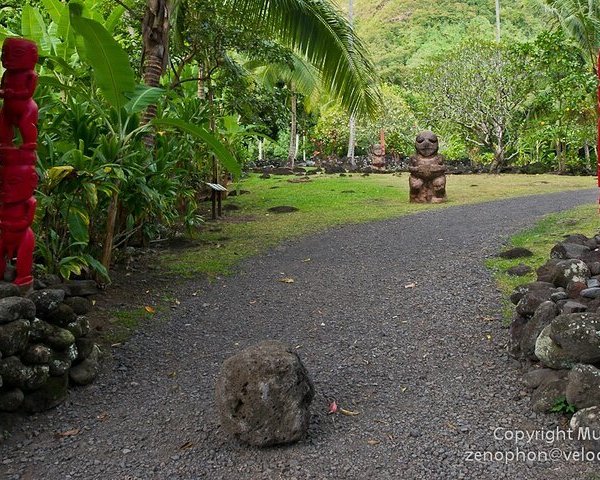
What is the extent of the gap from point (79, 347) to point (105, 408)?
1.52 feet

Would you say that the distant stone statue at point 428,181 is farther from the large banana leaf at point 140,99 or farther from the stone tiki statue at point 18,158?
the stone tiki statue at point 18,158

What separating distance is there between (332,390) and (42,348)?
1692mm

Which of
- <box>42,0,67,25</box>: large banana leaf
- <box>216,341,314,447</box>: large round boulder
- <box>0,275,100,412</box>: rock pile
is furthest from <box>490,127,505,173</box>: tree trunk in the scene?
<box>216,341,314,447</box>: large round boulder

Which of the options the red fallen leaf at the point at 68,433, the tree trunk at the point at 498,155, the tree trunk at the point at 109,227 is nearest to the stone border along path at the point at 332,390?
the red fallen leaf at the point at 68,433

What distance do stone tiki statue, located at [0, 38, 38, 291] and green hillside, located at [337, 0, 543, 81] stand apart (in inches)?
1170

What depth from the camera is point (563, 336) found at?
3189 millimetres

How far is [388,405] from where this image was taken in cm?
337

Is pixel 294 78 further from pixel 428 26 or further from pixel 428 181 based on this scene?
pixel 428 26

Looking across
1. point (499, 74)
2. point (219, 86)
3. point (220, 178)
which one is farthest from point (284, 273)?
point (499, 74)

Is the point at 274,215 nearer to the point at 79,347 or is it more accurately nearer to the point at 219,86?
the point at 219,86

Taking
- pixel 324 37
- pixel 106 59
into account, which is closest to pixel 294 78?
pixel 324 37

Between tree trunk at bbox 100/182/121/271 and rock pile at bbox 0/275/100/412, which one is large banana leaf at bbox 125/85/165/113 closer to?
tree trunk at bbox 100/182/121/271

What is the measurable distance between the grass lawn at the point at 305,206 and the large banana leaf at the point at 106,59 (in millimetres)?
2122

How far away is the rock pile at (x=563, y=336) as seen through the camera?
294 centimetres
